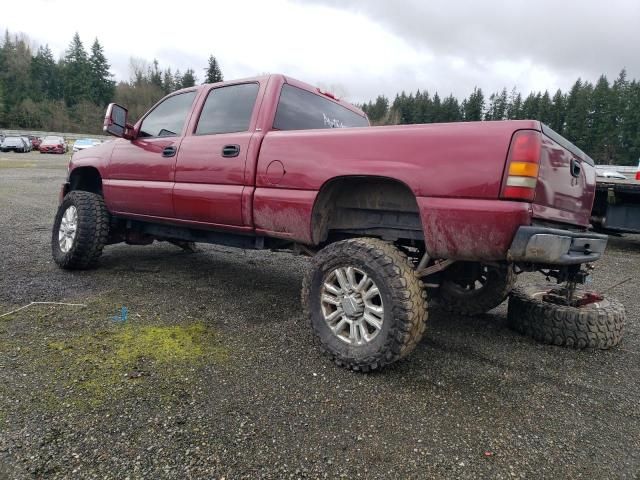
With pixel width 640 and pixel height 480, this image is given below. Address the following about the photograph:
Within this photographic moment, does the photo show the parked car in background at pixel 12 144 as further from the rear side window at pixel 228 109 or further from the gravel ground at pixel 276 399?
the rear side window at pixel 228 109

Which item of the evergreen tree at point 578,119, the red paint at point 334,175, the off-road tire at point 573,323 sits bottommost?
the off-road tire at point 573,323

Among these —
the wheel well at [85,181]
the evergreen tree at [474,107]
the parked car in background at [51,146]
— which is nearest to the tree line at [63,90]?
the parked car in background at [51,146]

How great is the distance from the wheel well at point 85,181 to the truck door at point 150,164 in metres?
0.67

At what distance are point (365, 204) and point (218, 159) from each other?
4.26 ft

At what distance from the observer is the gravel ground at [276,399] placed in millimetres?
1657

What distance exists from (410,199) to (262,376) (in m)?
1.44

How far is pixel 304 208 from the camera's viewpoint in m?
2.77

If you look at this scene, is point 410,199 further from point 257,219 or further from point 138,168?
point 138,168

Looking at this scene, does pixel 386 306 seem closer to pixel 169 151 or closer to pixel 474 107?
pixel 169 151

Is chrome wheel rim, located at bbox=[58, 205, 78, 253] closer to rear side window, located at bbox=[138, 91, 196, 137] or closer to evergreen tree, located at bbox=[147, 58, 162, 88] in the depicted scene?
rear side window, located at bbox=[138, 91, 196, 137]

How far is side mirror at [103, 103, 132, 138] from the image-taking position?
3.95m

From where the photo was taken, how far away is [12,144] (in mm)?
32125

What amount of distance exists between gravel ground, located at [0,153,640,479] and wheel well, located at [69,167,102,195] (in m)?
1.66

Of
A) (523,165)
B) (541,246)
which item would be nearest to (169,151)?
(523,165)
